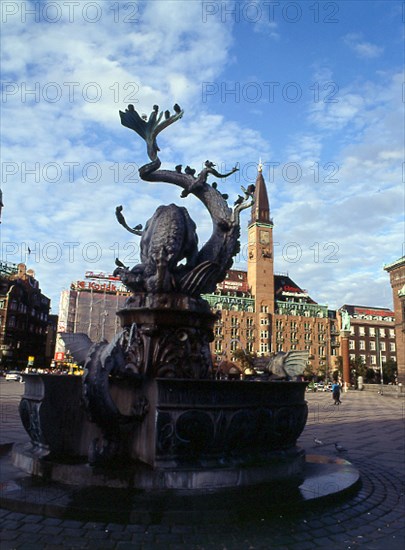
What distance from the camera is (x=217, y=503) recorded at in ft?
13.3

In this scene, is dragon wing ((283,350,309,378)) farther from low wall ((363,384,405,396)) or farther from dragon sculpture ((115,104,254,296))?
low wall ((363,384,405,396))

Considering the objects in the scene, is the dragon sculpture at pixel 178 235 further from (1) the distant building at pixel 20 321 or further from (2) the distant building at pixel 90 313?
(1) the distant building at pixel 20 321

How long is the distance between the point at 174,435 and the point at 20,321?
7276 cm

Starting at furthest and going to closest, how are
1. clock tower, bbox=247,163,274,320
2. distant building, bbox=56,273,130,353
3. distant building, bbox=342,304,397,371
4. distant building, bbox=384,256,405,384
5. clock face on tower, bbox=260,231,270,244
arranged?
distant building, bbox=342,304,397,371, clock face on tower, bbox=260,231,270,244, clock tower, bbox=247,163,274,320, distant building, bbox=56,273,130,353, distant building, bbox=384,256,405,384

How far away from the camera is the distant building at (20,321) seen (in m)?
66.6

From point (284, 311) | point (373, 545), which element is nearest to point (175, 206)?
point (373, 545)

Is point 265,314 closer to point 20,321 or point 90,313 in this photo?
point 90,313

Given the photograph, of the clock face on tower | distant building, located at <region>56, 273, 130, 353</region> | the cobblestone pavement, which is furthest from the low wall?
the cobblestone pavement

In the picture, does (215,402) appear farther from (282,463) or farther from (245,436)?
(282,463)

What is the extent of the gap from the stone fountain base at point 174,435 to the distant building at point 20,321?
2426 inches

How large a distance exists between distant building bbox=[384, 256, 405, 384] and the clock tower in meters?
28.5

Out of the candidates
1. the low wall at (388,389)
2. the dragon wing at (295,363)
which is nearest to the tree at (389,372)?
the low wall at (388,389)

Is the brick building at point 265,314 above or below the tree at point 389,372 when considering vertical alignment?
above

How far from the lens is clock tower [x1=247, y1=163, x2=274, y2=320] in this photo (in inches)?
3546
